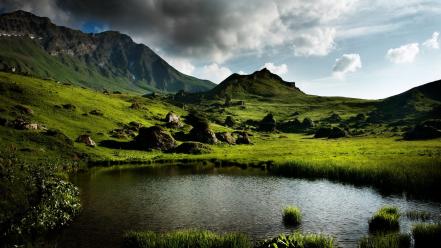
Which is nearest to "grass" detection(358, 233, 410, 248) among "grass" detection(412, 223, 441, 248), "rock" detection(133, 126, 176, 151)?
"grass" detection(412, 223, 441, 248)

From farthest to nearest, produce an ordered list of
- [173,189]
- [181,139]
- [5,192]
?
[181,139], [173,189], [5,192]

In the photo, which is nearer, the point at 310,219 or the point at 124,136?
the point at 310,219

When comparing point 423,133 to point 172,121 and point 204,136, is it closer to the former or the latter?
point 204,136

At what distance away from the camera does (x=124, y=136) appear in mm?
118812

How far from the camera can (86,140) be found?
100750mm

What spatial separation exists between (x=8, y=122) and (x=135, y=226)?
68.5 m

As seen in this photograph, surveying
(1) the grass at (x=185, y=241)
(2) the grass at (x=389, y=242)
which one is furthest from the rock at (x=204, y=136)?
(2) the grass at (x=389, y=242)

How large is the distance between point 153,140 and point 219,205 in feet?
223

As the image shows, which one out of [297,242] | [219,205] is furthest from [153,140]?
[297,242]

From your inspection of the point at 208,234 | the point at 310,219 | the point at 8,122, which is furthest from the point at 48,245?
the point at 8,122

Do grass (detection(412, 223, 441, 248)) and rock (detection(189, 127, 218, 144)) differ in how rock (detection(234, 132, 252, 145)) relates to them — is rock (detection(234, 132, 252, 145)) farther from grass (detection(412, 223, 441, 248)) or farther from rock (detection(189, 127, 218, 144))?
grass (detection(412, 223, 441, 248))

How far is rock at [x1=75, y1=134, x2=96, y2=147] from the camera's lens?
3937 inches

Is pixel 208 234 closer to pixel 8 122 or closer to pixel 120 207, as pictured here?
pixel 120 207

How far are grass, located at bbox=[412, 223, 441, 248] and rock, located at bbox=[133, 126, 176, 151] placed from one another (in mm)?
89521
